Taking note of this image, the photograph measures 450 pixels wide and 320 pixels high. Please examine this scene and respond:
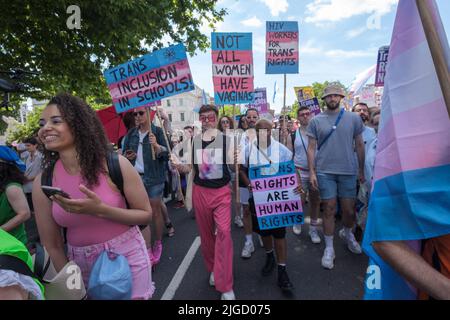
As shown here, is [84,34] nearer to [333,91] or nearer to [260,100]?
[333,91]

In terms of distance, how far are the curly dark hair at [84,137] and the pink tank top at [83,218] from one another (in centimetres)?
5

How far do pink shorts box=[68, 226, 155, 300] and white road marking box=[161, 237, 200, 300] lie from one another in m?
1.33

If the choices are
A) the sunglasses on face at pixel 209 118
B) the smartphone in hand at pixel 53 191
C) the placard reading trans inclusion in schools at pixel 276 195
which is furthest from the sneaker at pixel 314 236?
the smartphone in hand at pixel 53 191

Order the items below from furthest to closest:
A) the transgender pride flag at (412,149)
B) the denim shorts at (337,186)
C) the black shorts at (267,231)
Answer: the denim shorts at (337,186) < the black shorts at (267,231) < the transgender pride flag at (412,149)

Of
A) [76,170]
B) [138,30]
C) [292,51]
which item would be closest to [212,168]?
[76,170]

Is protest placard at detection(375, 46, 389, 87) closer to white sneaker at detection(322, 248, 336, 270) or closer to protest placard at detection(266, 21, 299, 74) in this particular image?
protest placard at detection(266, 21, 299, 74)

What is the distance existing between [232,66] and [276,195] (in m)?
2.19

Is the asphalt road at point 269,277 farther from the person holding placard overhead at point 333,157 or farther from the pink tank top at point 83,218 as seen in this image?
the pink tank top at point 83,218

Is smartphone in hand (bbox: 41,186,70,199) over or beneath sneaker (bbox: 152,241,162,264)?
over

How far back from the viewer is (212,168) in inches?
117

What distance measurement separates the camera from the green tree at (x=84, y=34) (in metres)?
5.90

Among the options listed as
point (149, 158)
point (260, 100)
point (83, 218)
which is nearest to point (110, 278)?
point (83, 218)

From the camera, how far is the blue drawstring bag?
143 cm

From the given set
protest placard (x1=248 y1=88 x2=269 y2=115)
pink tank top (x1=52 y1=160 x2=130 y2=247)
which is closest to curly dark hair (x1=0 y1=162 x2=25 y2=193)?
pink tank top (x1=52 y1=160 x2=130 y2=247)
